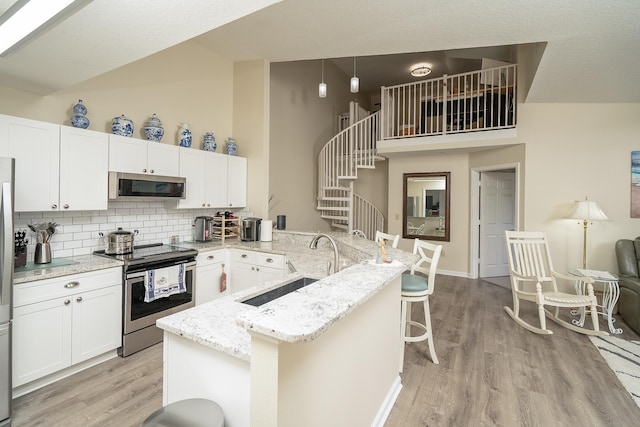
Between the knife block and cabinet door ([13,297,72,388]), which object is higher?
the knife block

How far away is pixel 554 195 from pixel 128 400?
5.63 m

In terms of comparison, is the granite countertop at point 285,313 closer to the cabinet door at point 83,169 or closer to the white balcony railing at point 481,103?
the cabinet door at point 83,169

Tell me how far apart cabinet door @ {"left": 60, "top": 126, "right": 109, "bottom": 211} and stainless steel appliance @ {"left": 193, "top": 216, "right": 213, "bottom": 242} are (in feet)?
3.71

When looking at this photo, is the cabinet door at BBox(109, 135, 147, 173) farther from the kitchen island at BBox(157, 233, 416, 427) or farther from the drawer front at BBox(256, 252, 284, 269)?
the kitchen island at BBox(157, 233, 416, 427)

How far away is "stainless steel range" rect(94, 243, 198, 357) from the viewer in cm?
272

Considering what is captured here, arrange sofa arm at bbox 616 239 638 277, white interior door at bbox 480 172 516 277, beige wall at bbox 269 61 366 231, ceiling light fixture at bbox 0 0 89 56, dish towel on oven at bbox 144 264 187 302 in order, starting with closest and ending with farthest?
ceiling light fixture at bbox 0 0 89 56 → dish towel on oven at bbox 144 264 187 302 → sofa arm at bbox 616 239 638 277 → beige wall at bbox 269 61 366 231 → white interior door at bbox 480 172 516 277

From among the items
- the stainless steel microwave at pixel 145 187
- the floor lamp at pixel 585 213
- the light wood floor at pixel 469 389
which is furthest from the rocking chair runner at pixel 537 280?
the stainless steel microwave at pixel 145 187

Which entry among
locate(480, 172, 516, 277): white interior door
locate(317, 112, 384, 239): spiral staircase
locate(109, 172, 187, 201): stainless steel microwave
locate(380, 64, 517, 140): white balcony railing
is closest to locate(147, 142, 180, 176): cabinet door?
locate(109, 172, 187, 201): stainless steel microwave

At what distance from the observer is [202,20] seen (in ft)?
5.91

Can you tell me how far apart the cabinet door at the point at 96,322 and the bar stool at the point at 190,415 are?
186 centimetres

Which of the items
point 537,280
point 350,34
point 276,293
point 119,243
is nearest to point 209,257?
point 119,243

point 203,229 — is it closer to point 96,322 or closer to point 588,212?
point 96,322

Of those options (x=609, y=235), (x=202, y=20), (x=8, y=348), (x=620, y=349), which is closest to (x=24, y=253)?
(x=8, y=348)

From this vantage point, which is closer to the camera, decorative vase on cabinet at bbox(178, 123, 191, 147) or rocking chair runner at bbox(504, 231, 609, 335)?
rocking chair runner at bbox(504, 231, 609, 335)
